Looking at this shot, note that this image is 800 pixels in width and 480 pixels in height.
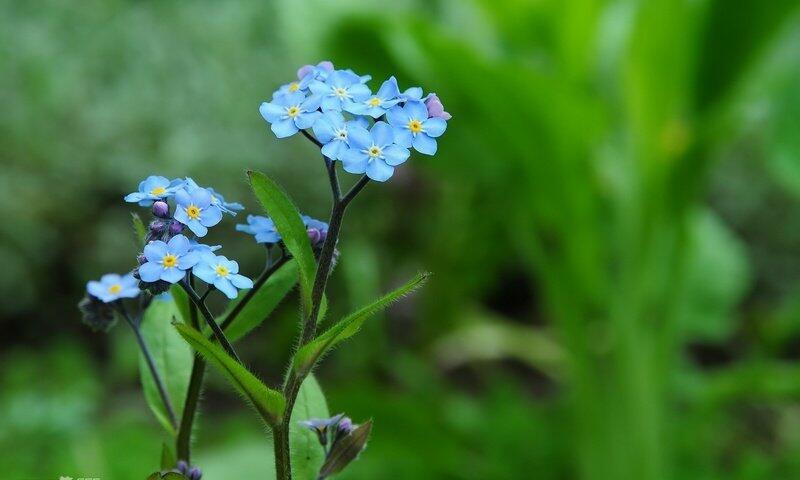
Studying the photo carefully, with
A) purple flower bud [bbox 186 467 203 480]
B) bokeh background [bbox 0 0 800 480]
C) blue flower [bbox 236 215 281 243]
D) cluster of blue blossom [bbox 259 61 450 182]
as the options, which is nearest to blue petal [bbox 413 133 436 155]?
cluster of blue blossom [bbox 259 61 450 182]

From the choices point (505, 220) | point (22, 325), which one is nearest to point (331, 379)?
point (505, 220)

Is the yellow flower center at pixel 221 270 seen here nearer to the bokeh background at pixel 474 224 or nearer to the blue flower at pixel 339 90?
the blue flower at pixel 339 90

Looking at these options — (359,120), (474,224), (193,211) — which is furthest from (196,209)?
(474,224)

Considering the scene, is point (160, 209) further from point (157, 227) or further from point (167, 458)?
point (167, 458)

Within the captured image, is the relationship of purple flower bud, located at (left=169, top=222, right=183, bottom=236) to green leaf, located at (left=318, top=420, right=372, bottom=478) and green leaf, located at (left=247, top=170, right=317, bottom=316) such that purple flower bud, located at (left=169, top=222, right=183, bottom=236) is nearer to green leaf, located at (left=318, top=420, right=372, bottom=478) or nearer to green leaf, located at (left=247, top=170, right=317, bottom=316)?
green leaf, located at (left=247, top=170, right=317, bottom=316)

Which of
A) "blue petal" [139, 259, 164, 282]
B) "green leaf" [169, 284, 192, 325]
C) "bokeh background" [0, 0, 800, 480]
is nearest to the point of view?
"blue petal" [139, 259, 164, 282]

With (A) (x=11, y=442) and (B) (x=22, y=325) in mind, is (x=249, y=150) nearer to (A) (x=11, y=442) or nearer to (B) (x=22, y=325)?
(B) (x=22, y=325)

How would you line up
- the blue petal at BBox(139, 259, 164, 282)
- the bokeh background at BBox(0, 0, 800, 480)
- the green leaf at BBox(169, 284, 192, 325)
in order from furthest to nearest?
the bokeh background at BBox(0, 0, 800, 480) → the green leaf at BBox(169, 284, 192, 325) → the blue petal at BBox(139, 259, 164, 282)
